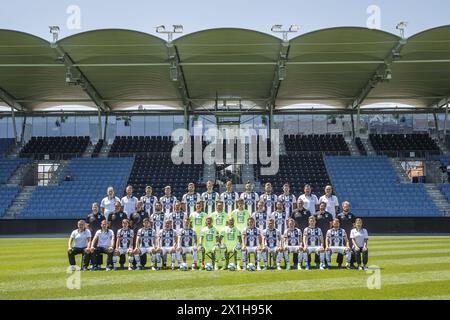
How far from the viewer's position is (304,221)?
14477 mm

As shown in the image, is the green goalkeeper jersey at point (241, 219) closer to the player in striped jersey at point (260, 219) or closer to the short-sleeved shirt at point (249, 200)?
the player in striped jersey at point (260, 219)

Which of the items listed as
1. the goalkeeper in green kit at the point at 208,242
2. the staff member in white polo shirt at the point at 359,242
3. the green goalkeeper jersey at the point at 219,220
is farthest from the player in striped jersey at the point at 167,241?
the staff member in white polo shirt at the point at 359,242

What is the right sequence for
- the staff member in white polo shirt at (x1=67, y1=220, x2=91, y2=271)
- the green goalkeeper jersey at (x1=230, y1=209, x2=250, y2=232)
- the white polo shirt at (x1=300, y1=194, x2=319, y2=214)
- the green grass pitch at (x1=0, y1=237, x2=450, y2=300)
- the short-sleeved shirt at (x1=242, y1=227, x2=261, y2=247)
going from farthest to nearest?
1. the white polo shirt at (x1=300, y1=194, x2=319, y2=214)
2. the green goalkeeper jersey at (x1=230, y1=209, x2=250, y2=232)
3. the short-sleeved shirt at (x1=242, y1=227, x2=261, y2=247)
4. the staff member in white polo shirt at (x1=67, y1=220, x2=91, y2=271)
5. the green grass pitch at (x1=0, y1=237, x2=450, y2=300)

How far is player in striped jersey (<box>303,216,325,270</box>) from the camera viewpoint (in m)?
13.6

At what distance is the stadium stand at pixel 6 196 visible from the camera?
3373 centimetres

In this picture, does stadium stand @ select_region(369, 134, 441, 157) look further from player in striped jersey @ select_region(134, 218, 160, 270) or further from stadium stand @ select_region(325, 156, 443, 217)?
player in striped jersey @ select_region(134, 218, 160, 270)

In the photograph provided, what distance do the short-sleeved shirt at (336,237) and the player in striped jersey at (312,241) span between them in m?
0.21

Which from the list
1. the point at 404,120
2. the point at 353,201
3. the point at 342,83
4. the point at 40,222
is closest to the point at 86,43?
the point at 40,222

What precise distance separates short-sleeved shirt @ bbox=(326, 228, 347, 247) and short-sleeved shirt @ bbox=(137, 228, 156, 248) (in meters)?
4.42

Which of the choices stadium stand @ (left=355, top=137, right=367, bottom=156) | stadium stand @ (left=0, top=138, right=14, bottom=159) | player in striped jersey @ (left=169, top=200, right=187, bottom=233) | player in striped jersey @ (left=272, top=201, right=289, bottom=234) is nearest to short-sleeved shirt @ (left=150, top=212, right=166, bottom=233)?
player in striped jersey @ (left=169, top=200, right=187, bottom=233)

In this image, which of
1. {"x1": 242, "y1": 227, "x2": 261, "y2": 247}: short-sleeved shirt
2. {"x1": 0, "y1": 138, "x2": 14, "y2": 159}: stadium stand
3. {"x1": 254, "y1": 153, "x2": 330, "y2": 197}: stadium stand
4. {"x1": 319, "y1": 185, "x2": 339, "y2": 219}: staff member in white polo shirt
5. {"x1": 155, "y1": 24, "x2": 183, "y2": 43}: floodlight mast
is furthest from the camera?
{"x1": 0, "y1": 138, "x2": 14, "y2": 159}: stadium stand

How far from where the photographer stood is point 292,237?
45.2 ft

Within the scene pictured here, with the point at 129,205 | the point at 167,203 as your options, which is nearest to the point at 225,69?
the point at 167,203
